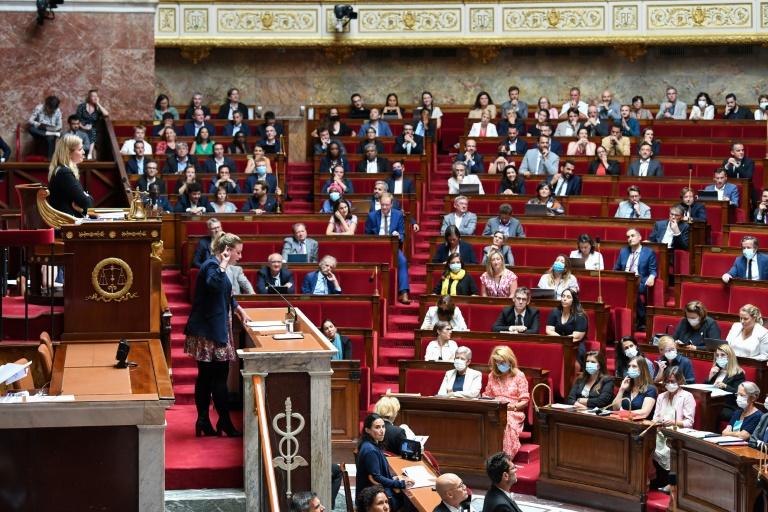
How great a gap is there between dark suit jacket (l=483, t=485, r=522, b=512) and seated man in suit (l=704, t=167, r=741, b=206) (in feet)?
20.5

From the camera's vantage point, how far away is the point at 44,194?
605 cm

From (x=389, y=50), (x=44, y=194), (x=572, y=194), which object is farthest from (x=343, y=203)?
(x=389, y=50)

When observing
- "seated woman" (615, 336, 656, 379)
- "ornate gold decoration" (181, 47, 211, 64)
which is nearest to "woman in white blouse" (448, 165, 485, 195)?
"seated woman" (615, 336, 656, 379)

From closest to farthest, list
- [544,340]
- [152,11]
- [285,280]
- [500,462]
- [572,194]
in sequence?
1. [500,462]
2. [544,340]
3. [285,280]
4. [572,194]
5. [152,11]

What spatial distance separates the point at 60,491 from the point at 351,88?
38.5ft

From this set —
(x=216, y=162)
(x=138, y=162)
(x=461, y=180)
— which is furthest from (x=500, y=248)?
(x=138, y=162)

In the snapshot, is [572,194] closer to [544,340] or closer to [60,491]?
[544,340]

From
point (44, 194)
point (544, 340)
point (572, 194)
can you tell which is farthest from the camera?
point (572, 194)

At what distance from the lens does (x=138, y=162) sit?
39.1ft

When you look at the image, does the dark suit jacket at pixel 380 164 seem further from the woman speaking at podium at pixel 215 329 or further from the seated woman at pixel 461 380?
the woman speaking at podium at pixel 215 329

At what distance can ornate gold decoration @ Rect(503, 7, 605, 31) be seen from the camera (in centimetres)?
1548

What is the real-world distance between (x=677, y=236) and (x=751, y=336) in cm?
218

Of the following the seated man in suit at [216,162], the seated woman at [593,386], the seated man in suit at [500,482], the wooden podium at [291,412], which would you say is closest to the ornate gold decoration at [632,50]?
the seated man in suit at [216,162]

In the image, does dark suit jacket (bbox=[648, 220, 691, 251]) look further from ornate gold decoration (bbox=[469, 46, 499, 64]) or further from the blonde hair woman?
ornate gold decoration (bbox=[469, 46, 499, 64])
